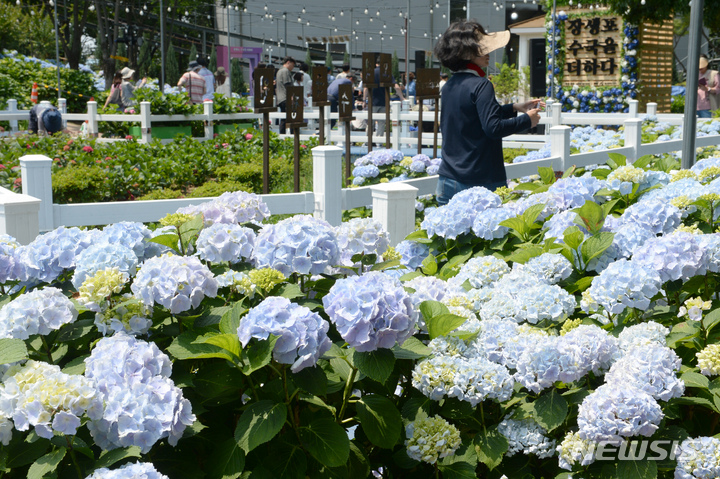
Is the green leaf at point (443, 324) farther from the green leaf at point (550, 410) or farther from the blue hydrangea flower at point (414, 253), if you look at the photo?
the blue hydrangea flower at point (414, 253)

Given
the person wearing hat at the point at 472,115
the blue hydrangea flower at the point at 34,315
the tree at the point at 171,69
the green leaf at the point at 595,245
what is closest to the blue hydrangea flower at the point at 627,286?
the green leaf at the point at 595,245

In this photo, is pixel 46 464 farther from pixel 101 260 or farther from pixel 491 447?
pixel 491 447

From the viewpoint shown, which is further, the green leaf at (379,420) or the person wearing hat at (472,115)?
the person wearing hat at (472,115)

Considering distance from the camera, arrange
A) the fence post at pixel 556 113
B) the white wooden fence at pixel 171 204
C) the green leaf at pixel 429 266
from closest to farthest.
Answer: the green leaf at pixel 429 266, the white wooden fence at pixel 171 204, the fence post at pixel 556 113

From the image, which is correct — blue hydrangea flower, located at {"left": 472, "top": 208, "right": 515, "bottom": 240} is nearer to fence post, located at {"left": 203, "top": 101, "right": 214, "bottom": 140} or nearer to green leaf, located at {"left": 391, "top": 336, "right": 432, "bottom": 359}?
green leaf, located at {"left": 391, "top": 336, "right": 432, "bottom": 359}

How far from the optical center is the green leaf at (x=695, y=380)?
5.21 feet

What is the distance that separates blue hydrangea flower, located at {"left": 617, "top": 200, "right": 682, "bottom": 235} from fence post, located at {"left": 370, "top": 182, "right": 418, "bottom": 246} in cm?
128

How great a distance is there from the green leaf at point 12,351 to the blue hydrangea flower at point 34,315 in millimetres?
45

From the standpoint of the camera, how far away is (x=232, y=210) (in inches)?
84.0

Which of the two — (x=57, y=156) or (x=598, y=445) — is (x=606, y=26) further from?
(x=598, y=445)

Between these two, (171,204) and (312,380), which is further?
(171,204)

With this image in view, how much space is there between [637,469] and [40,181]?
2.91 metres

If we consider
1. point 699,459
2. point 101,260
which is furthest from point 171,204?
point 699,459

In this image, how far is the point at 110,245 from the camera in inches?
67.6
